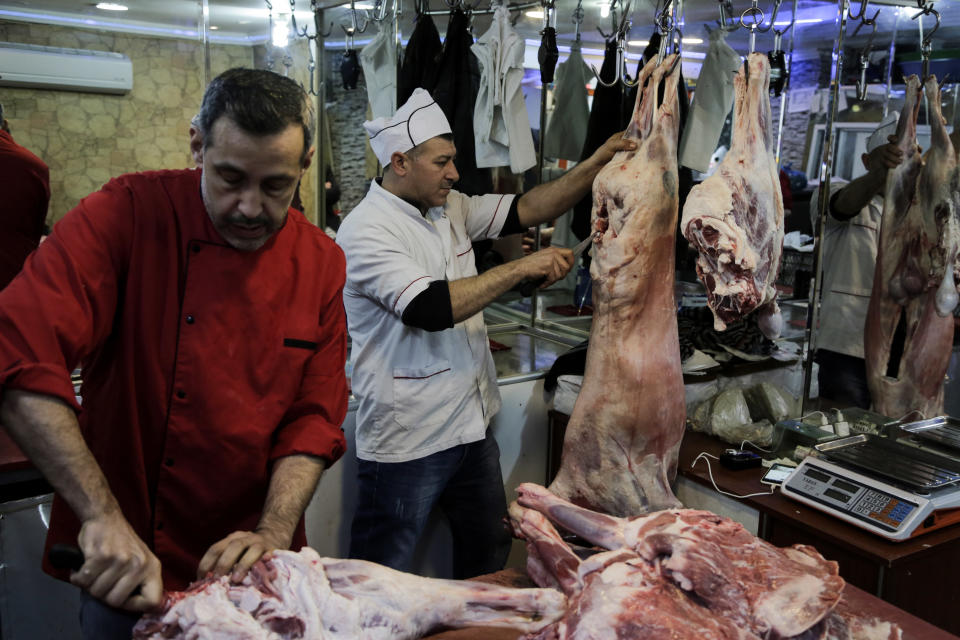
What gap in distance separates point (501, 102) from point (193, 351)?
77.9 inches

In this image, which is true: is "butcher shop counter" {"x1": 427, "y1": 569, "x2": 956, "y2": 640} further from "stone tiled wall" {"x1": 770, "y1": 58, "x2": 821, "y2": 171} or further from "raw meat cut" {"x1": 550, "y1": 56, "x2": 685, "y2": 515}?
"stone tiled wall" {"x1": 770, "y1": 58, "x2": 821, "y2": 171}

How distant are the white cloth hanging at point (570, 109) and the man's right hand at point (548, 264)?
181 cm

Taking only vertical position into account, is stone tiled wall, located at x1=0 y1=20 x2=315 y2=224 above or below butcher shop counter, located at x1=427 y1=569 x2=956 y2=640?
above

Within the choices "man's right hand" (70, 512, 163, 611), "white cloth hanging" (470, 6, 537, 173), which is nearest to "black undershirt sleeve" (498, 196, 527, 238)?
"white cloth hanging" (470, 6, 537, 173)

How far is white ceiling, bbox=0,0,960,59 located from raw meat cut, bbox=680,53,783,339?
4.44ft

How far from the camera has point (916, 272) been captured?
2.92 m

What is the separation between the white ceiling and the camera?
10.6ft

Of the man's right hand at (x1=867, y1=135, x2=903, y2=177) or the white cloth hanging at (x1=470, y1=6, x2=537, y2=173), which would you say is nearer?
the man's right hand at (x1=867, y1=135, x2=903, y2=177)

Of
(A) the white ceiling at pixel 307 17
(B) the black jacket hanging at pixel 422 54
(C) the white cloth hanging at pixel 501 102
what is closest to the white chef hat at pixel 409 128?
(C) the white cloth hanging at pixel 501 102

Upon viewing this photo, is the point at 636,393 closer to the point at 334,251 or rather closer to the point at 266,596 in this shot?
the point at 334,251

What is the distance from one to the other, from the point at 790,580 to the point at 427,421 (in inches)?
55.4

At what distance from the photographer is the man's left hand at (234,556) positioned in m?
1.43

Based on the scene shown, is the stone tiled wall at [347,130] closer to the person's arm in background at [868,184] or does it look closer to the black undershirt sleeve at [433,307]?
the black undershirt sleeve at [433,307]

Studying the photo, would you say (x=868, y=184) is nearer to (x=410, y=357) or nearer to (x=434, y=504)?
(x=410, y=357)
